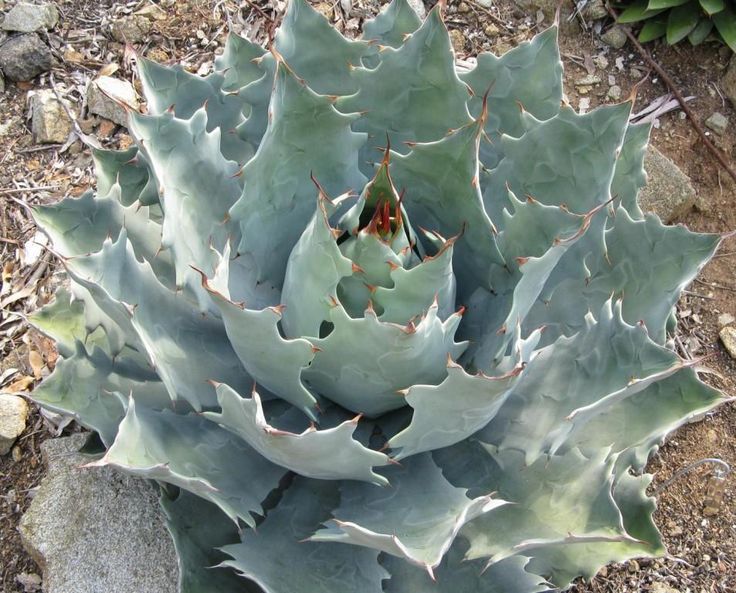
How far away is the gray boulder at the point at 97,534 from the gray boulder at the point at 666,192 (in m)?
1.75

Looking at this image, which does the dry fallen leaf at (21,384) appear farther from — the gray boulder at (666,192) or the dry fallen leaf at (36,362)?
the gray boulder at (666,192)

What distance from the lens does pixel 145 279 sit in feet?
4.94

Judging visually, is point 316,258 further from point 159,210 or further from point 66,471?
point 66,471

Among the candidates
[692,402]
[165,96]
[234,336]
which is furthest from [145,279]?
[692,402]

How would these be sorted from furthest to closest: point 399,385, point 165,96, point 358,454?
point 165,96
point 399,385
point 358,454

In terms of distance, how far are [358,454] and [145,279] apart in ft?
1.77

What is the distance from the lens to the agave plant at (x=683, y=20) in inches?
111

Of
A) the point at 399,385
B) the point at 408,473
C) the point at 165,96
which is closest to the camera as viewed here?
the point at 399,385

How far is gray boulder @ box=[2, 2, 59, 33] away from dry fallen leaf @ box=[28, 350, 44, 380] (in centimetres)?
114

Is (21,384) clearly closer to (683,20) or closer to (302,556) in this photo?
(302,556)

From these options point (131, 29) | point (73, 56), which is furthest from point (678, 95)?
point (73, 56)

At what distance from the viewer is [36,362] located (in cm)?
221

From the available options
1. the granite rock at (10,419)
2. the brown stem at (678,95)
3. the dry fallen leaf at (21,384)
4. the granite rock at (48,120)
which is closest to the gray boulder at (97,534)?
the granite rock at (10,419)

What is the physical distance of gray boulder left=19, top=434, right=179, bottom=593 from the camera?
1.80m
